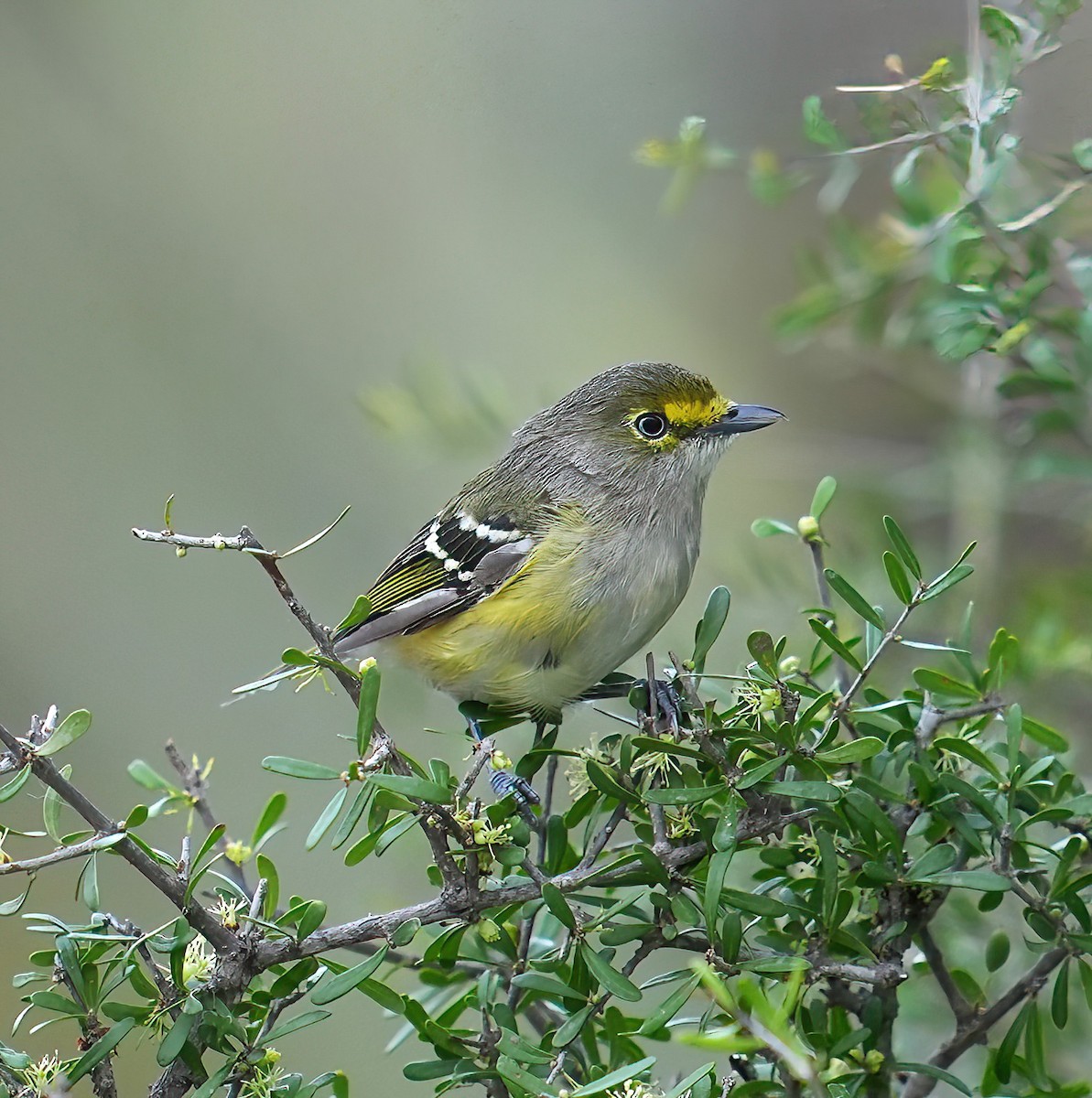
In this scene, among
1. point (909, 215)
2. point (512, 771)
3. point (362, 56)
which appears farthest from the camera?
point (362, 56)

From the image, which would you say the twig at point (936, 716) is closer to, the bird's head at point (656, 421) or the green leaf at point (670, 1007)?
the green leaf at point (670, 1007)

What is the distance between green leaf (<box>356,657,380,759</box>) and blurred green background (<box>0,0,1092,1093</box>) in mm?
1227

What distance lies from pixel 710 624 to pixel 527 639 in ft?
1.49

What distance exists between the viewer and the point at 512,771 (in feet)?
2.89

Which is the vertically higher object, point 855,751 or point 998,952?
point 855,751

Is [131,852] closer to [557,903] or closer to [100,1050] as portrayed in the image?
[100,1050]

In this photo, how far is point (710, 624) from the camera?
0.79 m

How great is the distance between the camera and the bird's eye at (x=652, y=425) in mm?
1374

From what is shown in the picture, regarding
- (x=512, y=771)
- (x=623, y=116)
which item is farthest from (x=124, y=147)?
(x=512, y=771)

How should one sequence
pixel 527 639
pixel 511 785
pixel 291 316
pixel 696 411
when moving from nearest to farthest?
pixel 511 785, pixel 527 639, pixel 696 411, pixel 291 316

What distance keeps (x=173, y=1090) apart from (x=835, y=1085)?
1.31ft

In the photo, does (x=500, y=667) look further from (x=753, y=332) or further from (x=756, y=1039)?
(x=753, y=332)

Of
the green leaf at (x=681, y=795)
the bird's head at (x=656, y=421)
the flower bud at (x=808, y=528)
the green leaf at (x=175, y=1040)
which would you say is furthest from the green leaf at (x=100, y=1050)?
the bird's head at (x=656, y=421)

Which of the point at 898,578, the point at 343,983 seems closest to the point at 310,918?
the point at 343,983
